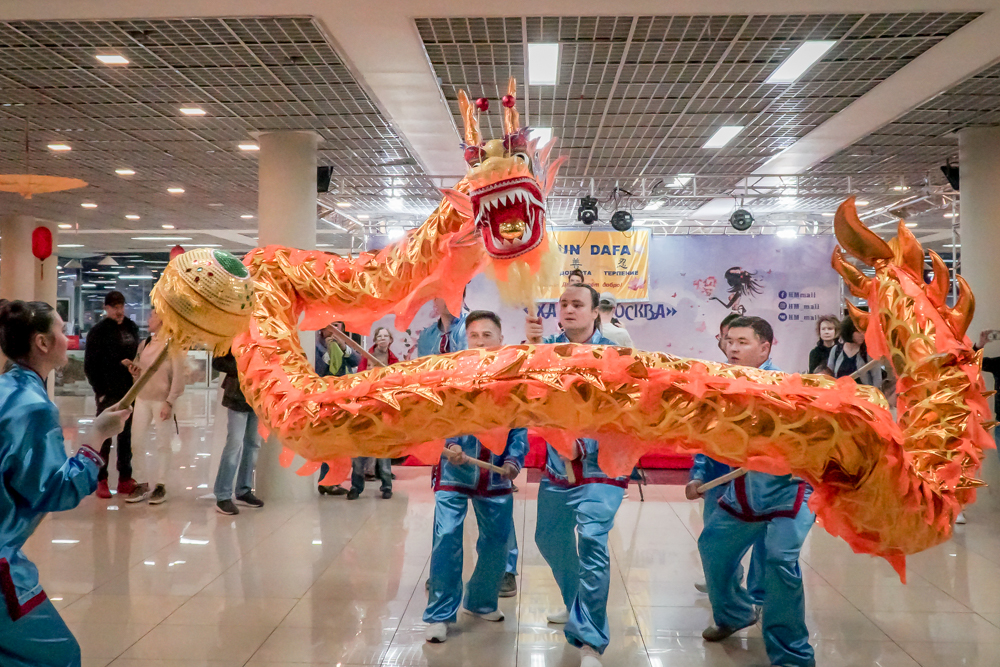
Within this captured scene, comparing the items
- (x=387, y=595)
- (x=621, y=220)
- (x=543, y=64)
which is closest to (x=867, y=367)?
(x=387, y=595)

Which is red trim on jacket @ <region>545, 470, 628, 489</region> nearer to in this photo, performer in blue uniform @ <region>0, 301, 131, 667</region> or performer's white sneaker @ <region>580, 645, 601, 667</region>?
performer's white sneaker @ <region>580, 645, 601, 667</region>

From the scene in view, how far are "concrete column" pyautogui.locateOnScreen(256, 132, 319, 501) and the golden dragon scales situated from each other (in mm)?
4365

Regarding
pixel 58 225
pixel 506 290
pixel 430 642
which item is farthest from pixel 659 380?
pixel 58 225

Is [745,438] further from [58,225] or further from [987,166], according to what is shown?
[58,225]

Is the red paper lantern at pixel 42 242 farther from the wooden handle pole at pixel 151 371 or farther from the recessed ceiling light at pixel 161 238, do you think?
the wooden handle pole at pixel 151 371

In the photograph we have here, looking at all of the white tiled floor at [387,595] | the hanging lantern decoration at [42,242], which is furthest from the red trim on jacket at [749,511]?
the hanging lantern decoration at [42,242]

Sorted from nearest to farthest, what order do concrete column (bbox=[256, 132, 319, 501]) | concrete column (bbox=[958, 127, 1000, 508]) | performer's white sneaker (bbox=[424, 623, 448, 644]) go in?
performer's white sneaker (bbox=[424, 623, 448, 644])
concrete column (bbox=[256, 132, 319, 501])
concrete column (bbox=[958, 127, 1000, 508])

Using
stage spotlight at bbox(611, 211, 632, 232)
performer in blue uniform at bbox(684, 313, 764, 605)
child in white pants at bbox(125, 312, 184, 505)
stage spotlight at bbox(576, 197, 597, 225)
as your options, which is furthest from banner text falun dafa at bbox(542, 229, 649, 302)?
performer in blue uniform at bbox(684, 313, 764, 605)

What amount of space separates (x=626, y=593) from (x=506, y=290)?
2476mm

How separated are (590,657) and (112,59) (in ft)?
13.7

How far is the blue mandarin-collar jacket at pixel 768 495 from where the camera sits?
2.72 metres

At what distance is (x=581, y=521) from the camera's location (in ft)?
9.22

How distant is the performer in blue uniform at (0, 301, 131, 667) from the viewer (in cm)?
173

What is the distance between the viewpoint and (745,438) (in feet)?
3.73
